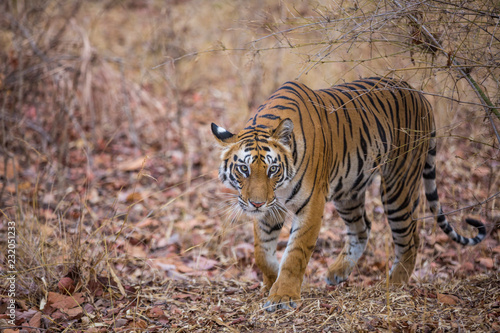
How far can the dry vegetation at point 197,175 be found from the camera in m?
3.00

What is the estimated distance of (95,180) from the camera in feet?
20.7

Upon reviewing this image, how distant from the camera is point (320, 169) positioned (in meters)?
3.35

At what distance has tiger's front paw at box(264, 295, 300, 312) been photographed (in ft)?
10.3

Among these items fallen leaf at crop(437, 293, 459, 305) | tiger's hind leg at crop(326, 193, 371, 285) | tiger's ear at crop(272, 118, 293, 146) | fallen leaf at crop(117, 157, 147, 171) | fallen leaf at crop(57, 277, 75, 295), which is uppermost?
tiger's ear at crop(272, 118, 293, 146)

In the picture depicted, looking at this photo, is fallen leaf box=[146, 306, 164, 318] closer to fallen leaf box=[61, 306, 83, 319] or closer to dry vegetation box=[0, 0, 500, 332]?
dry vegetation box=[0, 0, 500, 332]

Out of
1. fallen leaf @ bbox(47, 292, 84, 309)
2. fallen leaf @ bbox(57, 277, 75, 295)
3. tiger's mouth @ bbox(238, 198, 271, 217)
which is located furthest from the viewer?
fallen leaf @ bbox(57, 277, 75, 295)

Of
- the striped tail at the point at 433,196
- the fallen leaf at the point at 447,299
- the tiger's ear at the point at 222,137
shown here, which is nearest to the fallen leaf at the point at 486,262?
the striped tail at the point at 433,196

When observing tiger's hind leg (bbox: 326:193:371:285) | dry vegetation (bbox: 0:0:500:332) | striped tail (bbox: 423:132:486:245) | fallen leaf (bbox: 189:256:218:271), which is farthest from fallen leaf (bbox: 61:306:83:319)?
striped tail (bbox: 423:132:486:245)

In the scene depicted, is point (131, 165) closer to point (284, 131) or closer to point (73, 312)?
point (73, 312)

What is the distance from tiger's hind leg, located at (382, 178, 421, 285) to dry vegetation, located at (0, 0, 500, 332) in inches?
8.8

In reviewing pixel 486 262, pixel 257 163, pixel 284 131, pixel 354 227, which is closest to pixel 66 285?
pixel 257 163

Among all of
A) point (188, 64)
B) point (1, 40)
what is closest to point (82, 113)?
point (1, 40)

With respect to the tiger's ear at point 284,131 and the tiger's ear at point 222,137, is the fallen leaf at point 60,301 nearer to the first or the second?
the tiger's ear at point 222,137

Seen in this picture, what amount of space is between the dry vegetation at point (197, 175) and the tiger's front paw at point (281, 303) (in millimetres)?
57
